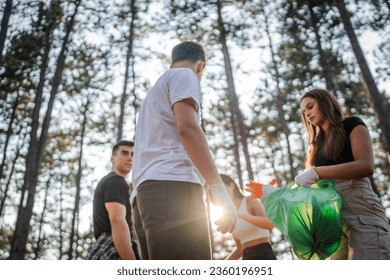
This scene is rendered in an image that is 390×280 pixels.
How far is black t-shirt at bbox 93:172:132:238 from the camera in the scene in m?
2.59

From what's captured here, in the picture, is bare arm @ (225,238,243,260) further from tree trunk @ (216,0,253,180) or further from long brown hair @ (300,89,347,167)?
tree trunk @ (216,0,253,180)

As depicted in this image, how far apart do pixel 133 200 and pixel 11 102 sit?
1074 centimetres

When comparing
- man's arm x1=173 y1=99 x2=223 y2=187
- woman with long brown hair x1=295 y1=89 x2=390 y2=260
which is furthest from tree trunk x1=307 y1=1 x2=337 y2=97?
man's arm x1=173 y1=99 x2=223 y2=187

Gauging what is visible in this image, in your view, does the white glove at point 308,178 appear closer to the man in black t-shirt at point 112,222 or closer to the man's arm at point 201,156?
the man's arm at point 201,156

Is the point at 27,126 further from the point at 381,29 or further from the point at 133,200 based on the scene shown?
the point at 133,200

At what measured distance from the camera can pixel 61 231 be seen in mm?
17891

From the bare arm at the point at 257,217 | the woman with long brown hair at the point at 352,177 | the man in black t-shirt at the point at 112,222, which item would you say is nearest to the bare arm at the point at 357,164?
the woman with long brown hair at the point at 352,177

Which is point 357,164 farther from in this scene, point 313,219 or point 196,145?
point 196,145

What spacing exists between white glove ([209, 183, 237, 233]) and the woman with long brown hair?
24.0 inches

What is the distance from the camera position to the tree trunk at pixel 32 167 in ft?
27.7

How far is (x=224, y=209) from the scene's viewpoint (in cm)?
138

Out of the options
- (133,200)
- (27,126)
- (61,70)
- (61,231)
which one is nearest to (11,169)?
(27,126)

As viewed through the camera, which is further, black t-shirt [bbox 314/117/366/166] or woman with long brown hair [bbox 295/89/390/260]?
black t-shirt [bbox 314/117/366/166]

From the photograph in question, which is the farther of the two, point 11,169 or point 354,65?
point 11,169
